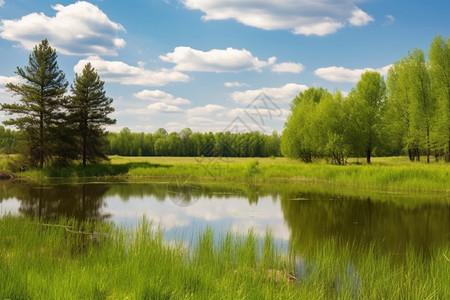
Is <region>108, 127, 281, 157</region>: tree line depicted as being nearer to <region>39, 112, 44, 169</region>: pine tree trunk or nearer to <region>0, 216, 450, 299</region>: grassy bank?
<region>39, 112, 44, 169</region>: pine tree trunk

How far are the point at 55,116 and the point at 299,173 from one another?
26.4 meters

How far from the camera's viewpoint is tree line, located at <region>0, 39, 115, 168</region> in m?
38.7

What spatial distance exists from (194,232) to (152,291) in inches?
290

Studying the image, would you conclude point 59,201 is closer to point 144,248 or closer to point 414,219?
point 144,248

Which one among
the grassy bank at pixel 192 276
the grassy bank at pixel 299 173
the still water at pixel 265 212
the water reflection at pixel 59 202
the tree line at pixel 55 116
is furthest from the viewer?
the tree line at pixel 55 116

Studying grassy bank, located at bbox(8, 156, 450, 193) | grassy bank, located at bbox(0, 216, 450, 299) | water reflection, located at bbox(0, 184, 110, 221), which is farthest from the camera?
grassy bank, located at bbox(8, 156, 450, 193)

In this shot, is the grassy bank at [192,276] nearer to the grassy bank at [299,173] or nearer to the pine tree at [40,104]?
the grassy bank at [299,173]

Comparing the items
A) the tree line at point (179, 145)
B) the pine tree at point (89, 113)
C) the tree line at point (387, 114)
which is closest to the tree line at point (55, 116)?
the pine tree at point (89, 113)

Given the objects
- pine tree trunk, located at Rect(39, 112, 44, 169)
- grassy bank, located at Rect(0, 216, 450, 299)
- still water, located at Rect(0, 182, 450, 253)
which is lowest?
still water, located at Rect(0, 182, 450, 253)

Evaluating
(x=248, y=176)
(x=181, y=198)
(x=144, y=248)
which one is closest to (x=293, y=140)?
(x=248, y=176)

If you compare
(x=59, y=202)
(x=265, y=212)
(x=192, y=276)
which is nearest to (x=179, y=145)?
(x=59, y=202)

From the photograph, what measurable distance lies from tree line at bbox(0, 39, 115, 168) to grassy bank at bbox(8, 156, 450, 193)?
7.94ft

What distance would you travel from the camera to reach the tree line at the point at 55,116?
3866 cm

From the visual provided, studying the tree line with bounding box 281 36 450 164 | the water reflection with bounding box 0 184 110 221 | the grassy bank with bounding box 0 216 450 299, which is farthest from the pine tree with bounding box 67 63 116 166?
the grassy bank with bounding box 0 216 450 299
